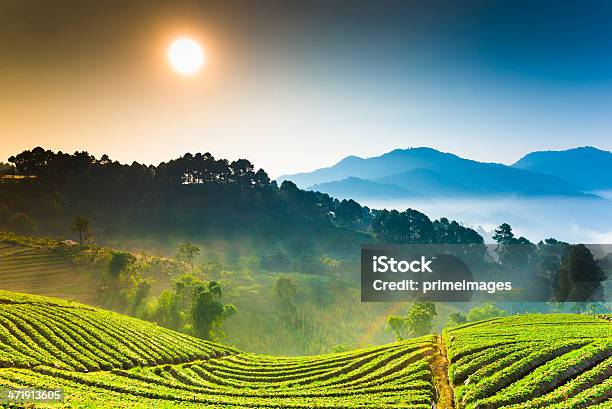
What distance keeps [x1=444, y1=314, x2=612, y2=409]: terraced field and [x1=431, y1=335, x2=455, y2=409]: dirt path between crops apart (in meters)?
0.67

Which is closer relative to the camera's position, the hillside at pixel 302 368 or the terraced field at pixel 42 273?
the hillside at pixel 302 368

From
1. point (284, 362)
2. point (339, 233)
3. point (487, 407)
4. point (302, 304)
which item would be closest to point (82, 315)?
point (284, 362)

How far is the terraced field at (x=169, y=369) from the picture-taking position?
34.0 m

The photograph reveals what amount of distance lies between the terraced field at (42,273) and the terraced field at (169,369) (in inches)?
1727

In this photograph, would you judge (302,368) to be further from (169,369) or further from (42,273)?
(42,273)

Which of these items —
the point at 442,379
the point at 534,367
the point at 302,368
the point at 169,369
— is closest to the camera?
the point at 534,367

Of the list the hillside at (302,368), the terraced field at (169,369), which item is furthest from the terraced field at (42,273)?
the hillside at (302,368)

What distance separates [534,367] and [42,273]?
10600cm

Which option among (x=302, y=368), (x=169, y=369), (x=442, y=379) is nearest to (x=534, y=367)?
(x=442, y=379)

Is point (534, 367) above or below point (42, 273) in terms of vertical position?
below

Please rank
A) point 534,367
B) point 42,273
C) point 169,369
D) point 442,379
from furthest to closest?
point 42,273 → point 169,369 → point 442,379 → point 534,367

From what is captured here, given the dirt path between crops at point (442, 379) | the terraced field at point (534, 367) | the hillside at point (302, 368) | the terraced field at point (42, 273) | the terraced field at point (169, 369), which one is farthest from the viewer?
the terraced field at point (42, 273)

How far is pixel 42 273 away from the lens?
341ft

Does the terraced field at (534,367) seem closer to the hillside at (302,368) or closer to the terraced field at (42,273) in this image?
the hillside at (302,368)
